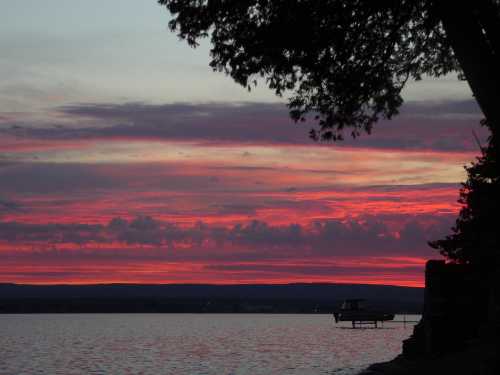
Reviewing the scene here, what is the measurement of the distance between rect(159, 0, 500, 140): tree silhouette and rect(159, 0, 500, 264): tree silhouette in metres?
0.02

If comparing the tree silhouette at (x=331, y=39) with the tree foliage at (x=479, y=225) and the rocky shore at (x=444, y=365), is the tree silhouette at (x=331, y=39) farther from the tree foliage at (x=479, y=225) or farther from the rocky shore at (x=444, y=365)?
the tree foliage at (x=479, y=225)

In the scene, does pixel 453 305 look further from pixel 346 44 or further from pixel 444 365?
pixel 346 44

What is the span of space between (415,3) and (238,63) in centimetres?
426

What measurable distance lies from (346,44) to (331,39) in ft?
1.67

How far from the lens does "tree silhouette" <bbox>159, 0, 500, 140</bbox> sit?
1977 centimetres

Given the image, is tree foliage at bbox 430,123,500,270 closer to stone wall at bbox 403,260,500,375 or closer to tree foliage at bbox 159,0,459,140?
stone wall at bbox 403,260,500,375

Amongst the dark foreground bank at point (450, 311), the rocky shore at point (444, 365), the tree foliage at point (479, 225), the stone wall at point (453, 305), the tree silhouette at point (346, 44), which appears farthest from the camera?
the tree foliage at point (479, 225)

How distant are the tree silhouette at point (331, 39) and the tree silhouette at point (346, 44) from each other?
0.02 m

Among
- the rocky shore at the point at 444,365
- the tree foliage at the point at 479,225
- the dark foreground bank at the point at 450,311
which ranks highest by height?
the tree foliage at the point at 479,225

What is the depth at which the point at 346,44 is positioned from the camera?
67.9ft

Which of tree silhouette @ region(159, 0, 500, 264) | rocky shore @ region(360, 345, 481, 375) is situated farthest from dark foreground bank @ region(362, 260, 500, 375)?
tree silhouette @ region(159, 0, 500, 264)

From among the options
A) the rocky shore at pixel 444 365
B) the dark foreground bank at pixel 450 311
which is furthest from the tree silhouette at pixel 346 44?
the dark foreground bank at pixel 450 311

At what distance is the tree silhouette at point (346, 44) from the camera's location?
17812 millimetres

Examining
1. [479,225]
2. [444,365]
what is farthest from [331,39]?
[479,225]
